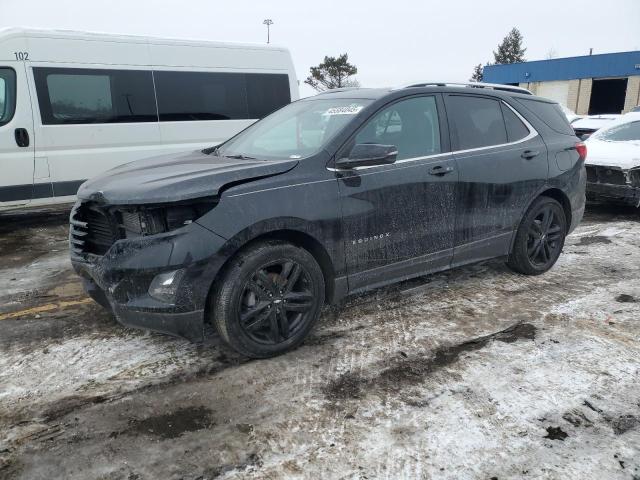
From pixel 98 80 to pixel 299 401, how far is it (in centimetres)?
595

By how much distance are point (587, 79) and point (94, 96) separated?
36507mm

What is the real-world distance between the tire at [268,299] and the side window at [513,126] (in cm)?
231

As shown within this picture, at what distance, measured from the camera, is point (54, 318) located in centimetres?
401

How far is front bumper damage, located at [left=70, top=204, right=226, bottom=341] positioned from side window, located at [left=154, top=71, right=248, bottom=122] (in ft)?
16.8

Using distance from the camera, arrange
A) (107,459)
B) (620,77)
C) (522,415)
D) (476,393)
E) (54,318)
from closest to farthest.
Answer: (107,459) < (522,415) < (476,393) < (54,318) < (620,77)

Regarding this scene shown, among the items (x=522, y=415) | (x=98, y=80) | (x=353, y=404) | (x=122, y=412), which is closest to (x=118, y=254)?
(x=122, y=412)

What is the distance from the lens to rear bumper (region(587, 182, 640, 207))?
7355mm

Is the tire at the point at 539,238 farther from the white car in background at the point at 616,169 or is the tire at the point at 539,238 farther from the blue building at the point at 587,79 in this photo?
the blue building at the point at 587,79

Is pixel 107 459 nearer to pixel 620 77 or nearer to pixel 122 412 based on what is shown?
pixel 122 412

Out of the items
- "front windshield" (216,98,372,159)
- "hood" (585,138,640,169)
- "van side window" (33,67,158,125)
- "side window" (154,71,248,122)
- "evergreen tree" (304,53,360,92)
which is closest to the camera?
"front windshield" (216,98,372,159)

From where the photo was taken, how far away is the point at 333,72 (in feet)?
177

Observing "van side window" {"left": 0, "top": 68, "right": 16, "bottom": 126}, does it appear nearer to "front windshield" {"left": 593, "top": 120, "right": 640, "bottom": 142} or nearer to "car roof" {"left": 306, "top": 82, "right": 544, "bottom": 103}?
"car roof" {"left": 306, "top": 82, "right": 544, "bottom": 103}

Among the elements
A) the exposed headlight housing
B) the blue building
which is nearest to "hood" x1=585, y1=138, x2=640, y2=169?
the exposed headlight housing

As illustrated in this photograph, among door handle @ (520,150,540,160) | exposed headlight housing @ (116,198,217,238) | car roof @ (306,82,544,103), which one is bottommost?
exposed headlight housing @ (116,198,217,238)
